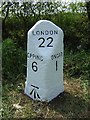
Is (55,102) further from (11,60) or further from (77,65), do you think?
(11,60)

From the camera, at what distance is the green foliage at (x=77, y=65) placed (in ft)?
18.4

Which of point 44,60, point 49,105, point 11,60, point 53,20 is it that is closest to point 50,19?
point 53,20

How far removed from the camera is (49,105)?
462 cm

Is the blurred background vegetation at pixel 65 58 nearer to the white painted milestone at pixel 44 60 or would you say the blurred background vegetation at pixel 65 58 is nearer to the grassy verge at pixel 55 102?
the grassy verge at pixel 55 102

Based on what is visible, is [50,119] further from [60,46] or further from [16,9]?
[16,9]

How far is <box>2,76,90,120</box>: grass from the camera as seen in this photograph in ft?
14.5

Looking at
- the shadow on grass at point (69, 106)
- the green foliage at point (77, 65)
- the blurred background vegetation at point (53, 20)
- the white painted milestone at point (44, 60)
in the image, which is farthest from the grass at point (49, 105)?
the blurred background vegetation at point (53, 20)

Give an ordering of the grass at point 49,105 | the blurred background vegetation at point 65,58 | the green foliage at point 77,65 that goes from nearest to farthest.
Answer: the grass at point 49,105, the blurred background vegetation at point 65,58, the green foliage at point 77,65

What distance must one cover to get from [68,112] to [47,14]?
297cm

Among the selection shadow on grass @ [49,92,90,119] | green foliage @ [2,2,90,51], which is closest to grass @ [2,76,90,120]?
shadow on grass @ [49,92,90,119]

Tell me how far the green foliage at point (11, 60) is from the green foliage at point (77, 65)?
660 millimetres

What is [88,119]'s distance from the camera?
4406 mm

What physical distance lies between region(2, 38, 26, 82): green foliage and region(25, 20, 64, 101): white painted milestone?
0.87 meters

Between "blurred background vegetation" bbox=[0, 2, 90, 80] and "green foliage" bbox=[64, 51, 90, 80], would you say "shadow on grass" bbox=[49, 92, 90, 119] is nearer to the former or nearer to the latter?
"green foliage" bbox=[64, 51, 90, 80]
